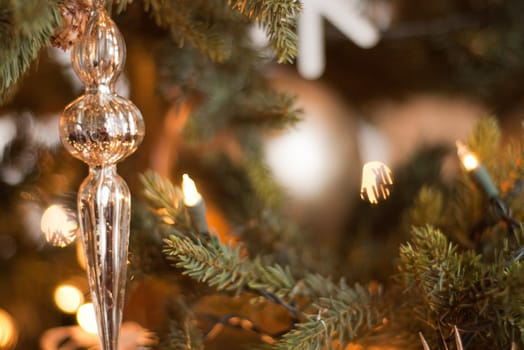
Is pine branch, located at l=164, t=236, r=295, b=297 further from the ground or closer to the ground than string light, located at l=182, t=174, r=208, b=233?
closer to the ground

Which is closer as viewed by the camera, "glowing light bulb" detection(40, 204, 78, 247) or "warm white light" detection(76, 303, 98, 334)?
"glowing light bulb" detection(40, 204, 78, 247)

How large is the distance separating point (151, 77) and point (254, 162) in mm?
133

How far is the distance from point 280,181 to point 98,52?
0.35m

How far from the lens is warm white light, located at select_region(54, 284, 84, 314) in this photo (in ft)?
1.79

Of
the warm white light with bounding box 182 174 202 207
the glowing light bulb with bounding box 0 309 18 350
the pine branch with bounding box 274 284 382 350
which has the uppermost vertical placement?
the warm white light with bounding box 182 174 202 207

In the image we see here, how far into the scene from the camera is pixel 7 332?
535 millimetres

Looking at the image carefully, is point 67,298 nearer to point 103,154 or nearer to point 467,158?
point 103,154

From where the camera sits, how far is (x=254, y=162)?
0.59 m

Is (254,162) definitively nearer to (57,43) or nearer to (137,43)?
(137,43)

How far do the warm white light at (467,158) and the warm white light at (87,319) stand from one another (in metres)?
0.34

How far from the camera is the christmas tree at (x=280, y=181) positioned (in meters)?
0.34

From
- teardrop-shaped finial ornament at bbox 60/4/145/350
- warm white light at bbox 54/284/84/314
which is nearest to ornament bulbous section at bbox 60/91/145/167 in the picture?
teardrop-shaped finial ornament at bbox 60/4/145/350

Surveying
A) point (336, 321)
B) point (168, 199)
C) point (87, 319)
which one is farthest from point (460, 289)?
point (87, 319)

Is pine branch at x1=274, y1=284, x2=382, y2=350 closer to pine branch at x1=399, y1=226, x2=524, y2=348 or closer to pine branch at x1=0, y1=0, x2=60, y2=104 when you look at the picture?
pine branch at x1=399, y1=226, x2=524, y2=348
